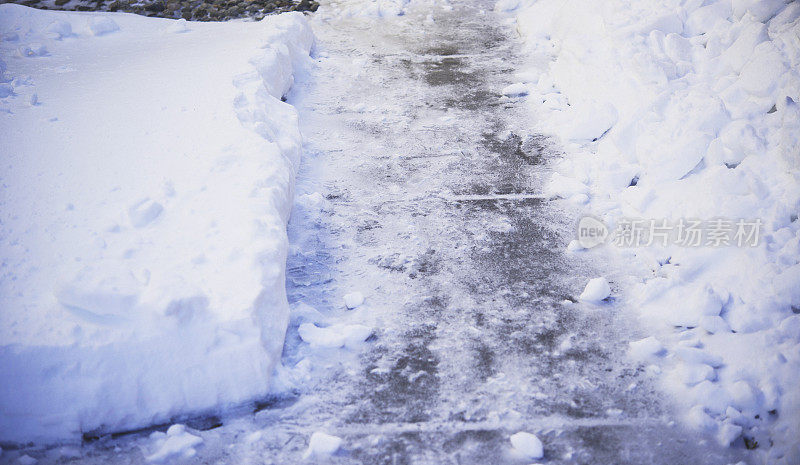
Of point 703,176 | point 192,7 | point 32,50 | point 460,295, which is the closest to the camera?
point 460,295

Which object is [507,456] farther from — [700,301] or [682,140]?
[682,140]

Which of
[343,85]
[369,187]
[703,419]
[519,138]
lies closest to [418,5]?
[343,85]

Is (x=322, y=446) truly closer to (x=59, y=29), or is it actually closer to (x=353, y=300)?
(x=353, y=300)

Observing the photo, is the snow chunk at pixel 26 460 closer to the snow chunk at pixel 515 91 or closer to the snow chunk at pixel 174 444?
the snow chunk at pixel 174 444

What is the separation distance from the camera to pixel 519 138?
3834mm

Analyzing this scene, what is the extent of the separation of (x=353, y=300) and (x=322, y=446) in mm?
759

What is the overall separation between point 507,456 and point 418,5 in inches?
233

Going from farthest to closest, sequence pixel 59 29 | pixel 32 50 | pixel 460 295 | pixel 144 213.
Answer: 1. pixel 59 29
2. pixel 32 50
3. pixel 460 295
4. pixel 144 213

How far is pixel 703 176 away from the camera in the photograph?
2.88m

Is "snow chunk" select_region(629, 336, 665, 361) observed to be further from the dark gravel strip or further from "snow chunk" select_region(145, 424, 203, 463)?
the dark gravel strip

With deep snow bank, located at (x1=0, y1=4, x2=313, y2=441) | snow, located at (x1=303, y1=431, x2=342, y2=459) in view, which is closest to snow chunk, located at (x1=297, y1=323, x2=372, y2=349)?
deep snow bank, located at (x1=0, y1=4, x2=313, y2=441)

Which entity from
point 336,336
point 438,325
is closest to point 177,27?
point 336,336

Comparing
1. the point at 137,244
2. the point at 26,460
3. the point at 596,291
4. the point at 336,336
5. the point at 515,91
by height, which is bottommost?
the point at 26,460

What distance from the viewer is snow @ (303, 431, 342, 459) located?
1.93 meters
